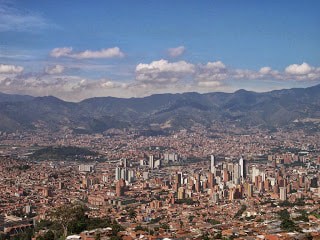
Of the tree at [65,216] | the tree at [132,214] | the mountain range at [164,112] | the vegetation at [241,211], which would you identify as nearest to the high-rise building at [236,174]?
the vegetation at [241,211]

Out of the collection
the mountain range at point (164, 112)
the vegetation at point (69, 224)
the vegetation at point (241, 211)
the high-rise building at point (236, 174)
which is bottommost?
the vegetation at point (241, 211)

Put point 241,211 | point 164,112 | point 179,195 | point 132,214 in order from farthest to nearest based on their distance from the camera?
point 164,112 < point 179,195 < point 241,211 < point 132,214

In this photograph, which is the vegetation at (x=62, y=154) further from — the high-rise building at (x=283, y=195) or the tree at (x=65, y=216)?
the tree at (x=65, y=216)

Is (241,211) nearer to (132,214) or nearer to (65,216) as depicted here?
(132,214)

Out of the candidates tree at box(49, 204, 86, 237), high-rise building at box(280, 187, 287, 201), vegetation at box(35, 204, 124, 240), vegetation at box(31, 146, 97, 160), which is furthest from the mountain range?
tree at box(49, 204, 86, 237)

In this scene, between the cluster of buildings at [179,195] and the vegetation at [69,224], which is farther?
the cluster of buildings at [179,195]

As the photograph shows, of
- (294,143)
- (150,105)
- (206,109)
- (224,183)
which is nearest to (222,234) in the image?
(224,183)

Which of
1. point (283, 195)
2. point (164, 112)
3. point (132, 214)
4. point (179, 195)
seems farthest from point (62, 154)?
point (164, 112)

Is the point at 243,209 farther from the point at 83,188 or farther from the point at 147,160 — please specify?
the point at 147,160
